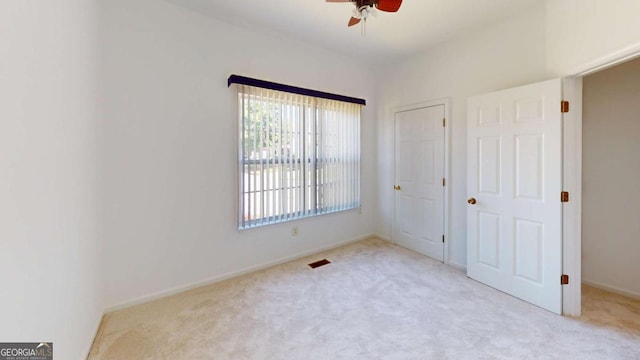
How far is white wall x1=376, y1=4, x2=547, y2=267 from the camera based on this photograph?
2.51 metres

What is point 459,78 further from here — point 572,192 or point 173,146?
point 173,146

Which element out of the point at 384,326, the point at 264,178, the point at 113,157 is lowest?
the point at 384,326

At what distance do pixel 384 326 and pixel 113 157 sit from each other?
9.02 ft

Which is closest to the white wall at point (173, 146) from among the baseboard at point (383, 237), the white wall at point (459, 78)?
the white wall at point (459, 78)

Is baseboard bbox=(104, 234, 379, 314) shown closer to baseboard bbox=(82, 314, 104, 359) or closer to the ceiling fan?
baseboard bbox=(82, 314, 104, 359)

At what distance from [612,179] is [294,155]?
3397 mm

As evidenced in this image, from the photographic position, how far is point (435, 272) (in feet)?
9.82

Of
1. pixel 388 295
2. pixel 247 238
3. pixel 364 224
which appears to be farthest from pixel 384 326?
pixel 364 224

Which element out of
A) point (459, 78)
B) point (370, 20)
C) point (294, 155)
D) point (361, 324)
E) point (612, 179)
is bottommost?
point (361, 324)

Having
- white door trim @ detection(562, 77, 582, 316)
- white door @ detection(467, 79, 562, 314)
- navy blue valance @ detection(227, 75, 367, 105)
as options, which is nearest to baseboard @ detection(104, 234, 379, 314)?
white door @ detection(467, 79, 562, 314)

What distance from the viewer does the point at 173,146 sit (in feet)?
8.18

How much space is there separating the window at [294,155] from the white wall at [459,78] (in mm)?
529

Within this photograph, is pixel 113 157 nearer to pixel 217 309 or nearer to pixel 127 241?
pixel 127 241

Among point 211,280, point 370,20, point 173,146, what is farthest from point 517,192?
point 173,146
